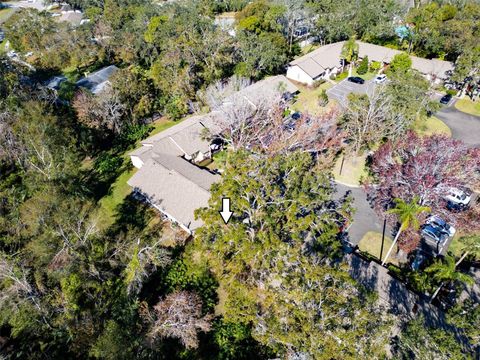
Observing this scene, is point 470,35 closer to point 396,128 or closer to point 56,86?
point 396,128

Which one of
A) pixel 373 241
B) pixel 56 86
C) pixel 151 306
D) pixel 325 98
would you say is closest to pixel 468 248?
pixel 373 241

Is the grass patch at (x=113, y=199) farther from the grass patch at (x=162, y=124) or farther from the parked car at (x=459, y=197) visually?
the parked car at (x=459, y=197)

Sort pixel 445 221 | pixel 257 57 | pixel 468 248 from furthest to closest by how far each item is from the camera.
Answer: pixel 257 57 < pixel 445 221 < pixel 468 248

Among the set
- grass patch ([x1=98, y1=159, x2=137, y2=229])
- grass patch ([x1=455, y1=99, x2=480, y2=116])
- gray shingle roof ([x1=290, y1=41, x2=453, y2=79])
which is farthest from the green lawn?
grass patch ([x1=455, y1=99, x2=480, y2=116])

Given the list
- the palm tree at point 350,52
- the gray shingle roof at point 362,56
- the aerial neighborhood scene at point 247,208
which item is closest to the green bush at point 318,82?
the aerial neighborhood scene at point 247,208

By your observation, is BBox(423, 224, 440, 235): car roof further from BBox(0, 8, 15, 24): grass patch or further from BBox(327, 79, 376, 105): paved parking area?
BBox(0, 8, 15, 24): grass patch

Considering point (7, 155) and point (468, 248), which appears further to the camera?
point (7, 155)

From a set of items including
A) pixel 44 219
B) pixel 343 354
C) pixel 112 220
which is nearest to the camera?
pixel 343 354

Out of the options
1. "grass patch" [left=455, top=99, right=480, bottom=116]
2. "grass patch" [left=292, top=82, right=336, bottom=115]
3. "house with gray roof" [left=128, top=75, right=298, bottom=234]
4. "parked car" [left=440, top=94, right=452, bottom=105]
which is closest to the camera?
"house with gray roof" [left=128, top=75, right=298, bottom=234]
